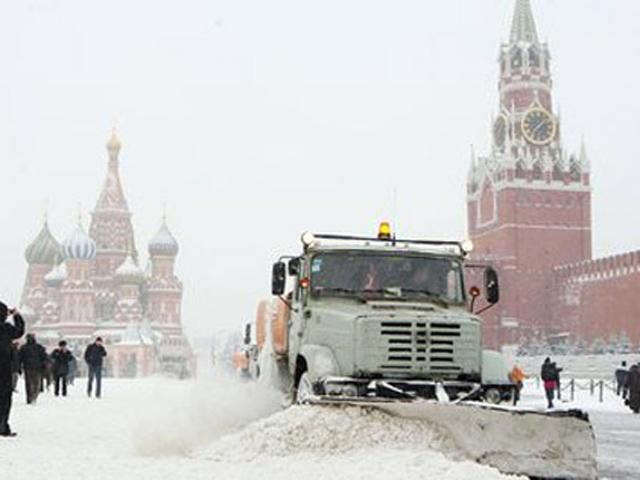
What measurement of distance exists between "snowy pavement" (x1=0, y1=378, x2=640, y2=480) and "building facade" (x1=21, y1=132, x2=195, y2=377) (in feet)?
201

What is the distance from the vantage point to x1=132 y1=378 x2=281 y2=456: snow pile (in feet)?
29.7

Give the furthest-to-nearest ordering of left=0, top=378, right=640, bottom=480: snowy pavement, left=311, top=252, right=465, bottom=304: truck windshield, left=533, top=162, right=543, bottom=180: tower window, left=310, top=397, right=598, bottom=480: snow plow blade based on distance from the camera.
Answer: left=533, top=162, right=543, bottom=180: tower window < left=311, top=252, right=465, bottom=304: truck windshield < left=310, top=397, right=598, bottom=480: snow plow blade < left=0, top=378, right=640, bottom=480: snowy pavement

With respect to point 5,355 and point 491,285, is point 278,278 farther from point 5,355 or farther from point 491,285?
point 5,355

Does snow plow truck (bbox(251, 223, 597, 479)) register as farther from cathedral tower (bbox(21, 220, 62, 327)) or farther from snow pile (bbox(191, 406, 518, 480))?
cathedral tower (bbox(21, 220, 62, 327))

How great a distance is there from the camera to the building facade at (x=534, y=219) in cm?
7244

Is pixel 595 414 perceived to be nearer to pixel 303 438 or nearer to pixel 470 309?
pixel 470 309

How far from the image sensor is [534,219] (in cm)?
7650

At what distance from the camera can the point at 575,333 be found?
7262cm

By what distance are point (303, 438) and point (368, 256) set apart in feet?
7.68

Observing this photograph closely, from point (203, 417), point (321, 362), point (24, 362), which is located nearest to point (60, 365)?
point (24, 362)

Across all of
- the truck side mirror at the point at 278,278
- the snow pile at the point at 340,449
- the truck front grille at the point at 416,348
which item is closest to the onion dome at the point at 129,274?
the truck side mirror at the point at 278,278

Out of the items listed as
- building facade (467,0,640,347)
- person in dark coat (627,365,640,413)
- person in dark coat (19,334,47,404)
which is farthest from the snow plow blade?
building facade (467,0,640,347)

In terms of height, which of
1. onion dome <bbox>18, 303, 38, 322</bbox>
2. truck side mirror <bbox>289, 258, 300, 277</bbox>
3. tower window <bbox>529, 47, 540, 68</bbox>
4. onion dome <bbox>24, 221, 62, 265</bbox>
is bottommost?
truck side mirror <bbox>289, 258, 300, 277</bbox>

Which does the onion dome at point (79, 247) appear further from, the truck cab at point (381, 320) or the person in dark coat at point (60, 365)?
the truck cab at point (381, 320)
